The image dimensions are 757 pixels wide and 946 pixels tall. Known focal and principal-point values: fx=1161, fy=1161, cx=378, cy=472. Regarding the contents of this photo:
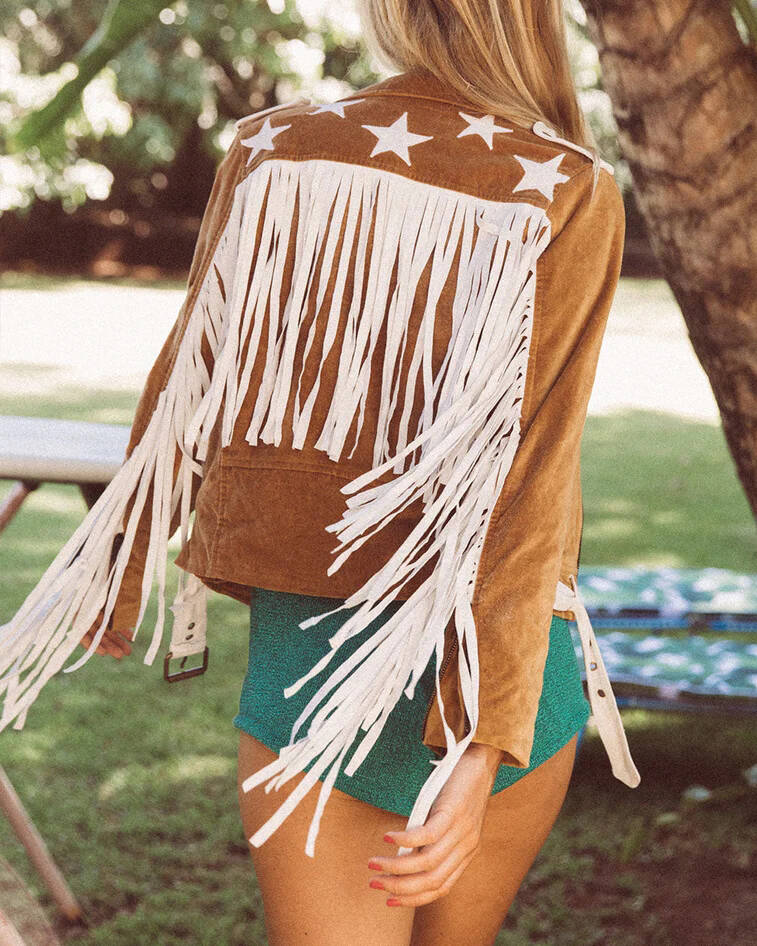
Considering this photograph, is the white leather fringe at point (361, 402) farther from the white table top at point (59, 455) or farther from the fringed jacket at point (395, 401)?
the white table top at point (59, 455)

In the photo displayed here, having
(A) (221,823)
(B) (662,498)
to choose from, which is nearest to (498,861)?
(A) (221,823)

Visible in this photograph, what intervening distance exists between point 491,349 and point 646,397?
369 inches

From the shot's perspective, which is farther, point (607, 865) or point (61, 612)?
point (607, 865)

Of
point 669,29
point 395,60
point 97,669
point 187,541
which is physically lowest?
point 97,669

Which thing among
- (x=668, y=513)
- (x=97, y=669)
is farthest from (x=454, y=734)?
(x=668, y=513)

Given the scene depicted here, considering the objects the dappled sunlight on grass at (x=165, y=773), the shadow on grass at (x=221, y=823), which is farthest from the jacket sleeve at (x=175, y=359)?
the dappled sunlight on grass at (x=165, y=773)

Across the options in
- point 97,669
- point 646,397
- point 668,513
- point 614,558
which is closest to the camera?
point 97,669

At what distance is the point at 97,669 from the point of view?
160 inches

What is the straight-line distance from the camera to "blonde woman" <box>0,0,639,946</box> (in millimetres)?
1219

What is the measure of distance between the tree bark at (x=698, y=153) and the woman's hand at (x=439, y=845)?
112 cm

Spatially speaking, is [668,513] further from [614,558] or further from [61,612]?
[61,612]

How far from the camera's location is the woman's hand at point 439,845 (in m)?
1.05

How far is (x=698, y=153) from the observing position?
1896mm

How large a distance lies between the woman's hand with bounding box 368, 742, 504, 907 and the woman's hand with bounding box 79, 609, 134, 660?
1.95 feet
